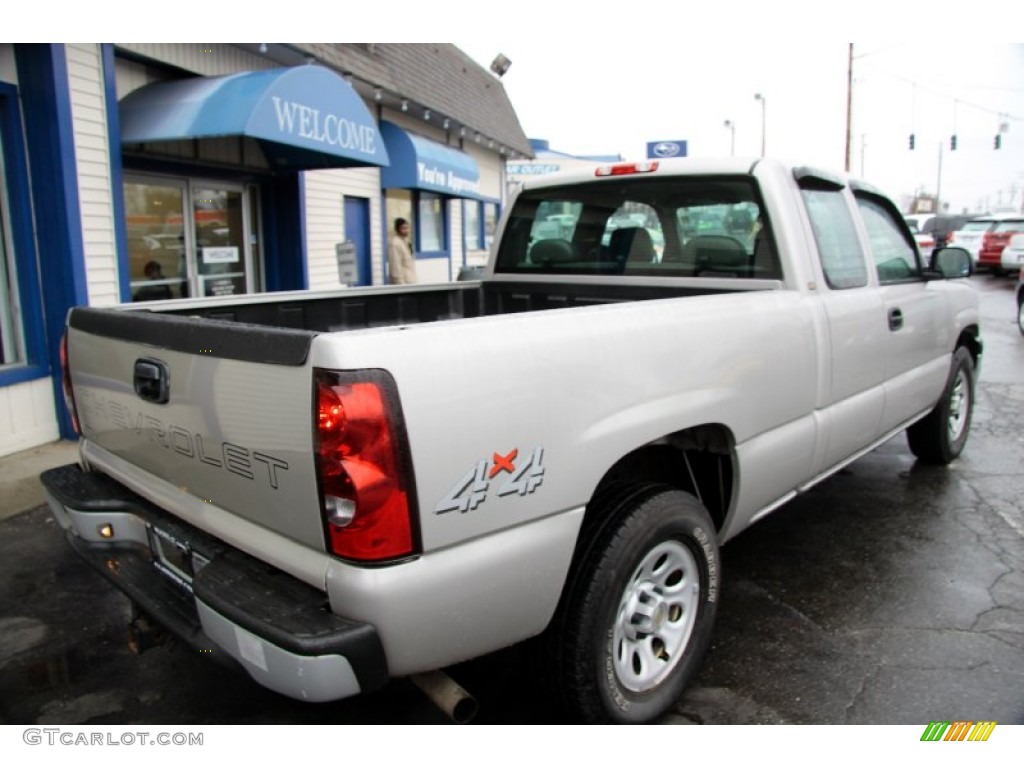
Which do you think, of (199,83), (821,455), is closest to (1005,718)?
(821,455)

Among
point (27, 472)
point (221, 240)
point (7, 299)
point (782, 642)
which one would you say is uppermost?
point (221, 240)

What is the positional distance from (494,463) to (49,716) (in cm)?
199

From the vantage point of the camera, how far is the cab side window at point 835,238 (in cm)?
367

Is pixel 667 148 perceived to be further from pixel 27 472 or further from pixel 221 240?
pixel 27 472

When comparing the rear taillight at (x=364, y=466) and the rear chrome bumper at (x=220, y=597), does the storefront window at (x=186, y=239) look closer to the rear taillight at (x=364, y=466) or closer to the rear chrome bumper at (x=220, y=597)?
the rear chrome bumper at (x=220, y=597)

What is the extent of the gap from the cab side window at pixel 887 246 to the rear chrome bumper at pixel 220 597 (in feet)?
11.1

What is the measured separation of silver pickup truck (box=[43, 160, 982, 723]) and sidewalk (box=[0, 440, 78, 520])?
2294 mm

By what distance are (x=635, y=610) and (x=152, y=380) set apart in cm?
166

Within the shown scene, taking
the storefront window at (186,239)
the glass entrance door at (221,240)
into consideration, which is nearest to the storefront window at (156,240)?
the storefront window at (186,239)

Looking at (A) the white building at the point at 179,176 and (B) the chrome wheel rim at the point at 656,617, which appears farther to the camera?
(A) the white building at the point at 179,176

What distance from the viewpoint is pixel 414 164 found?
12227mm

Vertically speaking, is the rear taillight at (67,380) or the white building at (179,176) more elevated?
the white building at (179,176)

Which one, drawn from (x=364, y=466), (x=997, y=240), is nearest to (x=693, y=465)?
(x=364, y=466)

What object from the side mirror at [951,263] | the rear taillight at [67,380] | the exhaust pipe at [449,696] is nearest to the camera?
the exhaust pipe at [449,696]
